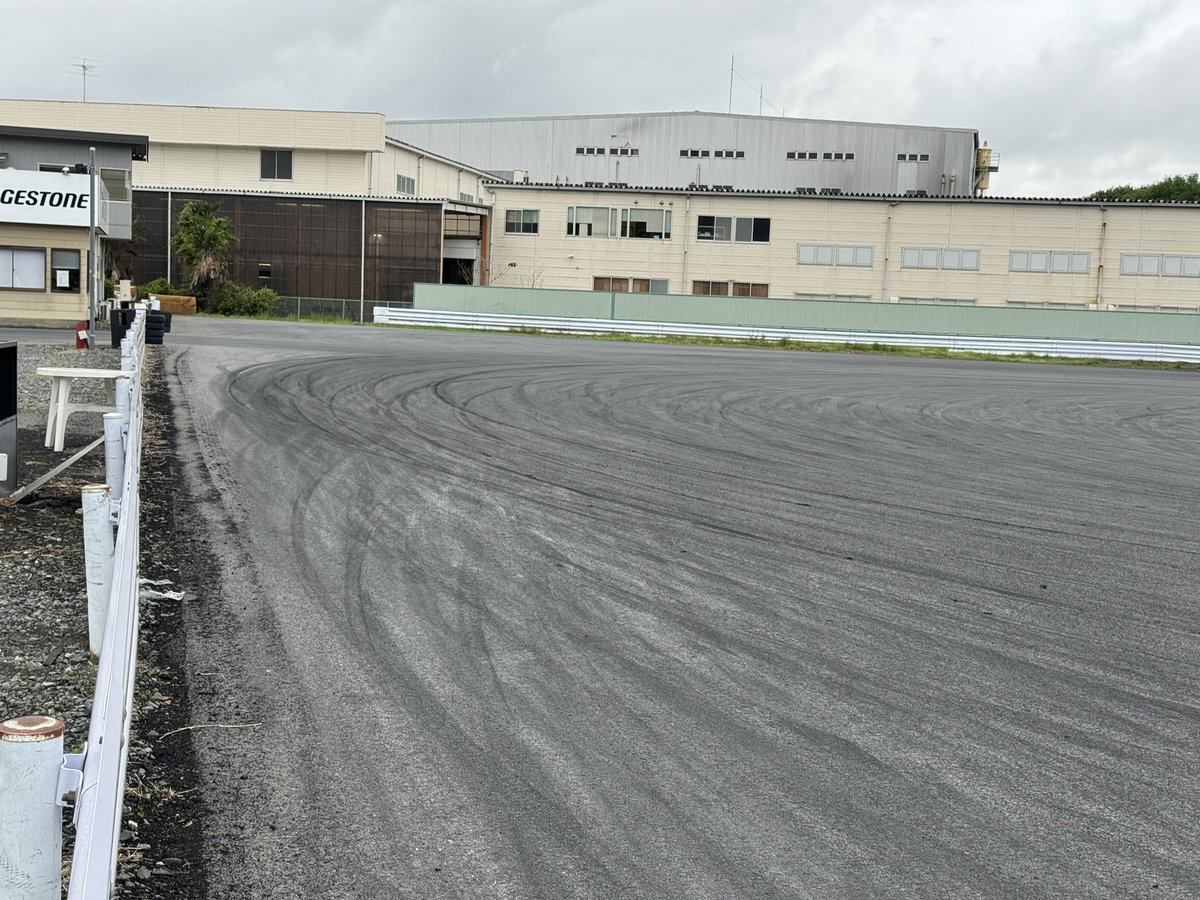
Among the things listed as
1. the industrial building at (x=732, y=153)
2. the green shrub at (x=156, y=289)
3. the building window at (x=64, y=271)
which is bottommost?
the green shrub at (x=156, y=289)

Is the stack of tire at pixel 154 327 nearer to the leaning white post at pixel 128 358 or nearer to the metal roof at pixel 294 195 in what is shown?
the leaning white post at pixel 128 358

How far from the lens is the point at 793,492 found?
12.6 meters

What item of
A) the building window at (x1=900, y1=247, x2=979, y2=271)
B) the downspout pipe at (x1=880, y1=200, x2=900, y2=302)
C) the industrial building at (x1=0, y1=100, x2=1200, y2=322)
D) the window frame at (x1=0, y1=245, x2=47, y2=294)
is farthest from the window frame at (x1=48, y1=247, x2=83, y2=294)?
the building window at (x1=900, y1=247, x2=979, y2=271)

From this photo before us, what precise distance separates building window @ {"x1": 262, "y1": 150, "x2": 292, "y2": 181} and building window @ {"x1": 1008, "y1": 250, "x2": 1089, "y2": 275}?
3808cm

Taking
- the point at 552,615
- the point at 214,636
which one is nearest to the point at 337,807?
the point at 214,636

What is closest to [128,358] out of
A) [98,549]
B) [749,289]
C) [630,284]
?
[98,549]

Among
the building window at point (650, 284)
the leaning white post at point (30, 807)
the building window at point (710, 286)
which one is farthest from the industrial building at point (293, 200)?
the leaning white post at point (30, 807)

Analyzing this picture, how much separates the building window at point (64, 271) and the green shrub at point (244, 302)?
17.2m

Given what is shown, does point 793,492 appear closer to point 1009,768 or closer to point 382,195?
point 1009,768

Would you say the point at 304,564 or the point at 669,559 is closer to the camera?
the point at 304,564

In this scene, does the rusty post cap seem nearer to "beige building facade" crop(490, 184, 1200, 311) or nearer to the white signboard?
the white signboard

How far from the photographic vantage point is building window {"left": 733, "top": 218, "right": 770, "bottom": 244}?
6272 centimetres

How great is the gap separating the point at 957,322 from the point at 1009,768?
46615 mm

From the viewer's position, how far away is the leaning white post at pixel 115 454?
25.3ft
